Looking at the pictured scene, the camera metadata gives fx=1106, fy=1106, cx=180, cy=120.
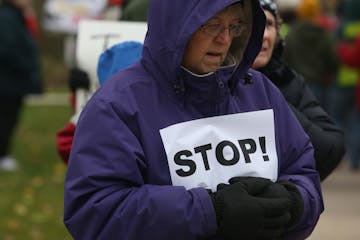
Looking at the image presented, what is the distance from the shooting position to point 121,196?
332cm

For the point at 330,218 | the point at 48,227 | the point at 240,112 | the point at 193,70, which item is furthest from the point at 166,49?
the point at 330,218

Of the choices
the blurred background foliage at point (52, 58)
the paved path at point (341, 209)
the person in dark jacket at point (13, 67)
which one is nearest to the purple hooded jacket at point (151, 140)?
the paved path at point (341, 209)

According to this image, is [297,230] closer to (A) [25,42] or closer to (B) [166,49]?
(B) [166,49]

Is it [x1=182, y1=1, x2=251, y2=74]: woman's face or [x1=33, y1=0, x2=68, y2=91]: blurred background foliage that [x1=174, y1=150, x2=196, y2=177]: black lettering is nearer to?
[x1=182, y1=1, x2=251, y2=74]: woman's face

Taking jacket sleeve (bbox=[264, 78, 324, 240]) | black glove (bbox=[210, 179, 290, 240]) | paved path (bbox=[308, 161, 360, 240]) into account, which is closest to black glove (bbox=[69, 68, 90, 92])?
jacket sleeve (bbox=[264, 78, 324, 240])

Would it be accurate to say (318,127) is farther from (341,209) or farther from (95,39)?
(341,209)

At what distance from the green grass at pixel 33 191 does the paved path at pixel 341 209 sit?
2.01m

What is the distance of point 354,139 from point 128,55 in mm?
7648

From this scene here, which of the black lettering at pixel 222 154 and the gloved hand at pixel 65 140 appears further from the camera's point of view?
the gloved hand at pixel 65 140

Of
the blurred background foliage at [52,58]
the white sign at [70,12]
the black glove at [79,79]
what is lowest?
the blurred background foliage at [52,58]

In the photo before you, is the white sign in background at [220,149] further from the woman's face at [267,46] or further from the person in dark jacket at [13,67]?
the person in dark jacket at [13,67]

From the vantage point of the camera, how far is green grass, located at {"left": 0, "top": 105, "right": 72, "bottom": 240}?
8469mm

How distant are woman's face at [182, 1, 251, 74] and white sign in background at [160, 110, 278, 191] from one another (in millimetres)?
175

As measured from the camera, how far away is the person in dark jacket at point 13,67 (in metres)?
11.6
